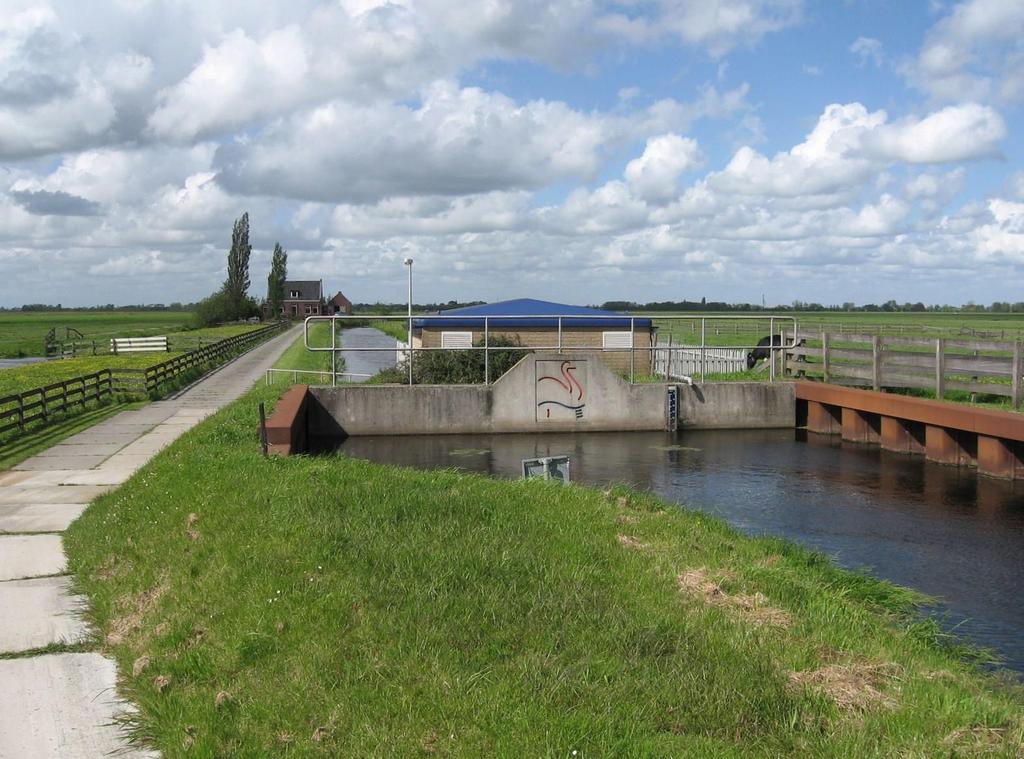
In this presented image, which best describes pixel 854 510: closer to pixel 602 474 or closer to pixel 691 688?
pixel 602 474

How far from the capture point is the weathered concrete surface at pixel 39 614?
771 centimetres

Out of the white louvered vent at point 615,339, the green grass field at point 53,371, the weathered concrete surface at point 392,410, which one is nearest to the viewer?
the weathered concrete surface at point 392,410

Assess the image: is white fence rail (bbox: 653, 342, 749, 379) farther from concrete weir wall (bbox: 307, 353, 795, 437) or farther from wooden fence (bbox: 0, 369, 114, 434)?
wooden fence (bbox: 0, 369, 114, 434)

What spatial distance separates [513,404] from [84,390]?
11907 millimetres

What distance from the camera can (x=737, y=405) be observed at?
24.7 metres

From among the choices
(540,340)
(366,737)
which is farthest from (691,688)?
(540,340)

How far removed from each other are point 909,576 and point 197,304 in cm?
10489

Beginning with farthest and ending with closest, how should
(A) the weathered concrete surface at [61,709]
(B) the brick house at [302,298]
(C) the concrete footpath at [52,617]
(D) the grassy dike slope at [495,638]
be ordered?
(B) the brick house at [302,298]
(C) the concrete footpath at [52,617]
(A) the weathered concrete surface at [61,709]
(D) the grassy dike slope at [495,638]

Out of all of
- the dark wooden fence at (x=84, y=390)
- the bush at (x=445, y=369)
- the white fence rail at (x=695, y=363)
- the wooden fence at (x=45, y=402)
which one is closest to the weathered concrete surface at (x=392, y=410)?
the bush at (x=445, y=369)

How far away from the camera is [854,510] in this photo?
1480 centimetres

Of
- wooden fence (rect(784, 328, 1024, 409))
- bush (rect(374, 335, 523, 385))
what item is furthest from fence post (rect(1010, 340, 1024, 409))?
bush (rect(374, 335, 523, 385))

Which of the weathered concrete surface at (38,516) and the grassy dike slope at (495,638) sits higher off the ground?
the grassy dike slope at (495,638)

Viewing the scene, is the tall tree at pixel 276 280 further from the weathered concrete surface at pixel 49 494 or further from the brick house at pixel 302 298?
the weathered concrete surface at pixel 49 494

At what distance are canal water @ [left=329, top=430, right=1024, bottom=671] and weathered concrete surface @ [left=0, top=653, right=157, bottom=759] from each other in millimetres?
6882
